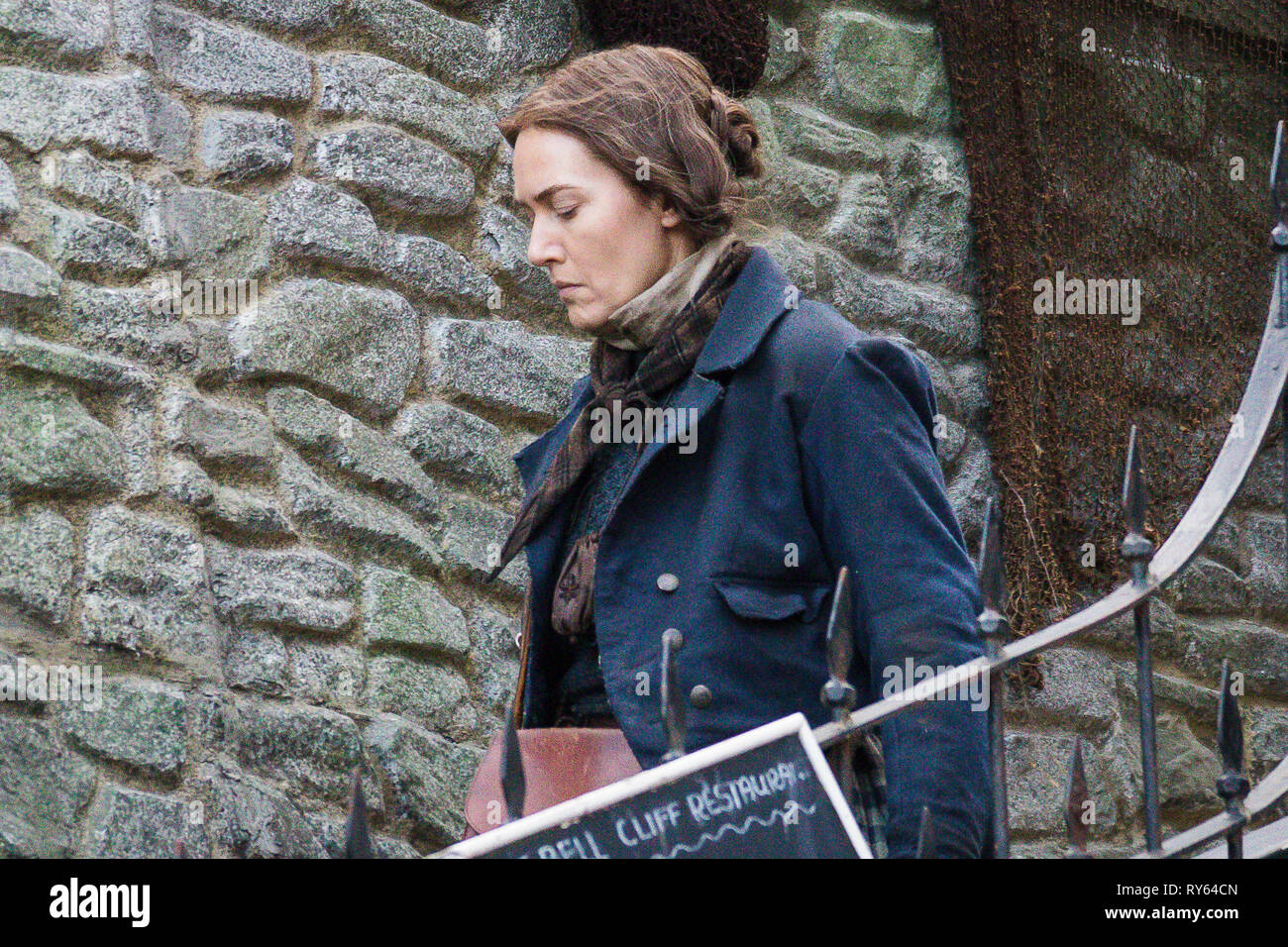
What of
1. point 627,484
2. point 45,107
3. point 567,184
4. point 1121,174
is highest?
point 1121,174

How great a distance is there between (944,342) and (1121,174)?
776 millimetres

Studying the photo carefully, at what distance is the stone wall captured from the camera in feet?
8.13

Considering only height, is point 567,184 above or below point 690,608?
above

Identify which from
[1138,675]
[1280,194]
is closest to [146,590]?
[1138,675]

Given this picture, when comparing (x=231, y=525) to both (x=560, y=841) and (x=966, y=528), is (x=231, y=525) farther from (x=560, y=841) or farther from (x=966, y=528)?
(x=966, y=528)

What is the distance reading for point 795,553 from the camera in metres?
1.83

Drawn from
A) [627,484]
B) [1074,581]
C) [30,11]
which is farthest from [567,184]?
[1074,581]

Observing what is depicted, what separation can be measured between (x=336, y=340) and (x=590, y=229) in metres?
1.02

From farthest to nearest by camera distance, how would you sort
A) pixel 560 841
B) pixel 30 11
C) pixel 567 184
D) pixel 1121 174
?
pixel 1121 174, pixel 30 11, pixel 567 184, pixel 560 841

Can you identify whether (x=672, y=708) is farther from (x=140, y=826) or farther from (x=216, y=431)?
(x=216, y=431)

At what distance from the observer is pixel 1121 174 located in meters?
4.36

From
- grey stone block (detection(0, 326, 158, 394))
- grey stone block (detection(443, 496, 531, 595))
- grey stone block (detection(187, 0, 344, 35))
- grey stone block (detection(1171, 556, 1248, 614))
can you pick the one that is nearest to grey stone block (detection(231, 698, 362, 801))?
grey stone block (detection(443, 496, 531, 595))

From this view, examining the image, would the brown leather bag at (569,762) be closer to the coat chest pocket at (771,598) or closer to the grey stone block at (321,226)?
the coat chest pocket at (771,598)
